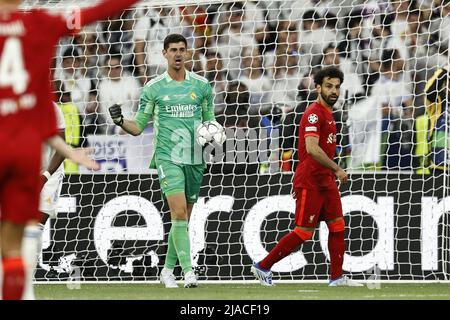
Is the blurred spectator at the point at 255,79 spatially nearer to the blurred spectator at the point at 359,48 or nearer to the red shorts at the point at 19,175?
the blurred spectator at the point at 359,48

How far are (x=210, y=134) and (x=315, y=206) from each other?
116 cm

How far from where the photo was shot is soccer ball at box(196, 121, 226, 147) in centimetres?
1045

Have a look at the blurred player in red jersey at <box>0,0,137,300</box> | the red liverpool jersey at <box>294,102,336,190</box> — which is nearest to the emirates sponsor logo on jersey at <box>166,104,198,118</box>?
the red liverpool jersey at <box>294,102,336,190</box>

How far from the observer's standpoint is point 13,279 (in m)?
5.41

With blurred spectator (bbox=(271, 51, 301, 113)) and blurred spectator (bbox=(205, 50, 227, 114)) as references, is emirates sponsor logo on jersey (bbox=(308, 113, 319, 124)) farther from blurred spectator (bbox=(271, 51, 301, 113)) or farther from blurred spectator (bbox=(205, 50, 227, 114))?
blurred spectator (bbox=(205, 50, 227, 114))

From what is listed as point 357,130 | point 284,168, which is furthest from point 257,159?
point 357,130

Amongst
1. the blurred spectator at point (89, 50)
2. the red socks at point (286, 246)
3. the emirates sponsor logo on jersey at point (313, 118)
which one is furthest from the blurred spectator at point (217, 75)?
the red socks at point (286, 246)

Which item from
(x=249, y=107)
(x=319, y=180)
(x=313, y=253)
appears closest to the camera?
(x=319, y=180)

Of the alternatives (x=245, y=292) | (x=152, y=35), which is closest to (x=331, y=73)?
(x=245, y=292)

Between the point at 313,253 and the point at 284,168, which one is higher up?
the point at 284,168

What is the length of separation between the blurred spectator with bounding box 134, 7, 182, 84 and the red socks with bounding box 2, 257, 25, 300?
295 inches

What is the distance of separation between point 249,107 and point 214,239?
1623 mm

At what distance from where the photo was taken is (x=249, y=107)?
41.1ft

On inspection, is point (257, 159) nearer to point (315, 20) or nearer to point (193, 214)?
point (193, 214)
